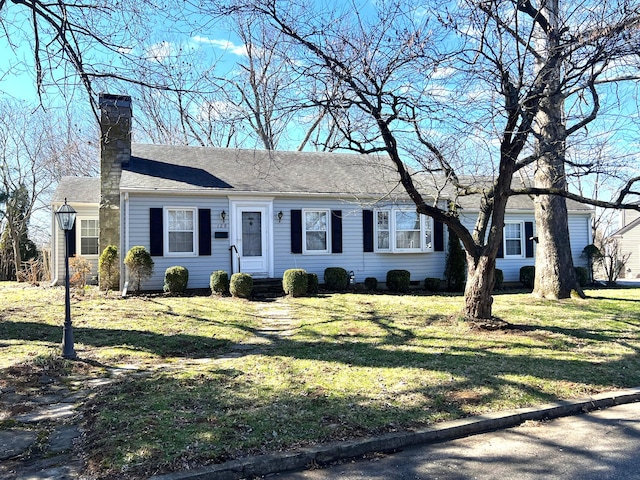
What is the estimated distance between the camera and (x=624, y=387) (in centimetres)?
563

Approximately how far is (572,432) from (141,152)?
14910 millimetres

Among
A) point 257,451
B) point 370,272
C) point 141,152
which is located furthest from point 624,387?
point 141,152

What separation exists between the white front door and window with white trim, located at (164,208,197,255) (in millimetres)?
1300

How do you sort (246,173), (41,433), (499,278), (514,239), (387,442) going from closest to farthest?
(387,442) < (41,433) < (246,173) < (499,278) < (514,239)

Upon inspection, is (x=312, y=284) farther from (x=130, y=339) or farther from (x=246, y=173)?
(x=130, y=339)

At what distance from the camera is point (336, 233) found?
50.2 feet

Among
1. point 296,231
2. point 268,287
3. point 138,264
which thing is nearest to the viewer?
point 138,264

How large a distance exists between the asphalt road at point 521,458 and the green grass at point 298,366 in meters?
0.38

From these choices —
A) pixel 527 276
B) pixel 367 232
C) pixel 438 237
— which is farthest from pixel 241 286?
pixel 527 276

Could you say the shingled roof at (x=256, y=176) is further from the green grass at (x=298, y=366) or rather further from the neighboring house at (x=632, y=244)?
the neighboring house at (x=632, y=244)

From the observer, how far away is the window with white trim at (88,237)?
1755 cm

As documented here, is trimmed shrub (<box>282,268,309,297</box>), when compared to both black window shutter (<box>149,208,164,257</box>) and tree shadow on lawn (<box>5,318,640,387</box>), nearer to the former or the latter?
black window shutter (<box>149,208,164,257</box>)

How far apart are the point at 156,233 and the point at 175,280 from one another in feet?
5.17

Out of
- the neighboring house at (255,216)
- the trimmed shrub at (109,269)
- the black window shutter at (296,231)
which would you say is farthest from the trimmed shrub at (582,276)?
the trimmed shrub at (109,269)
